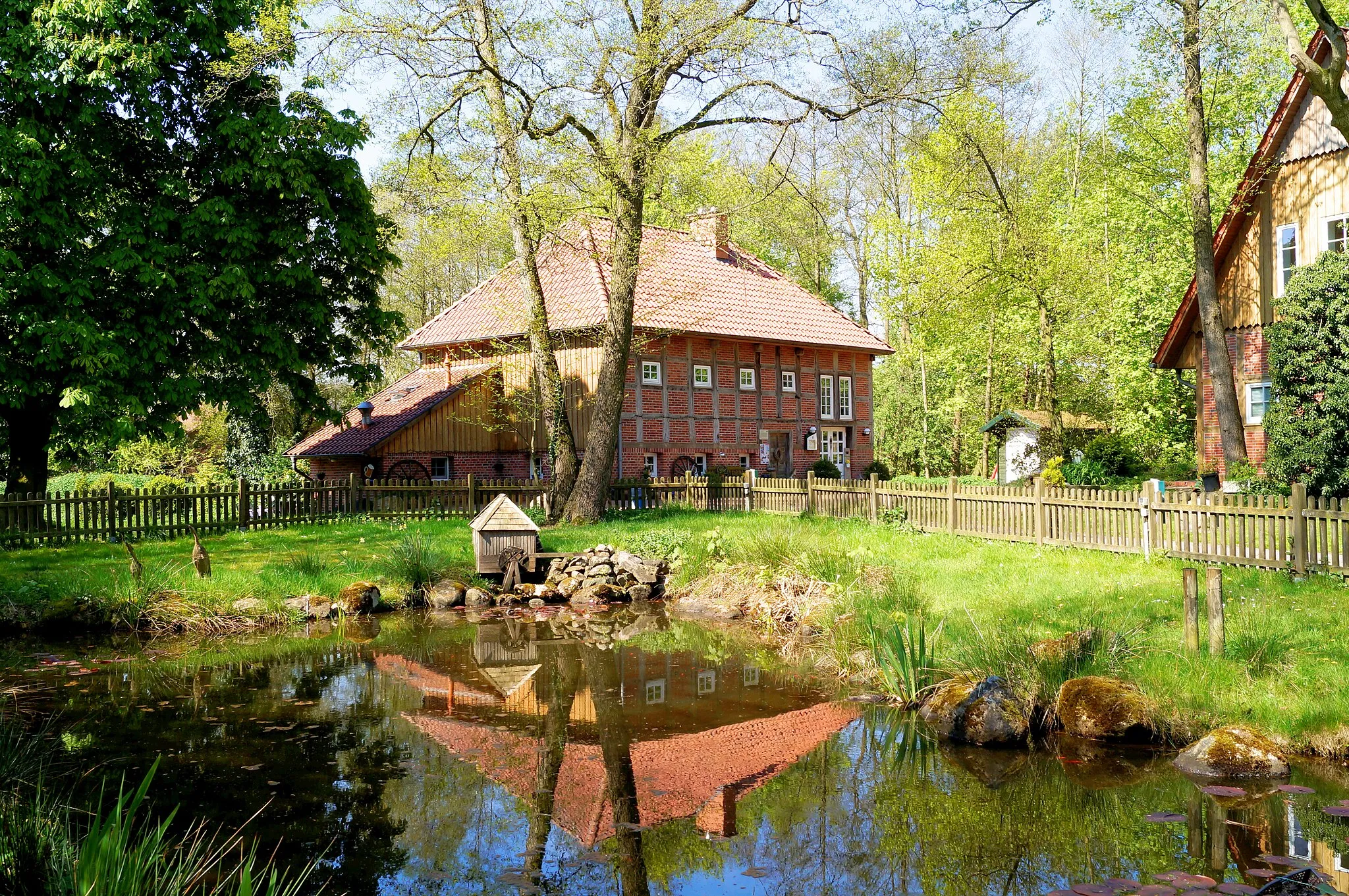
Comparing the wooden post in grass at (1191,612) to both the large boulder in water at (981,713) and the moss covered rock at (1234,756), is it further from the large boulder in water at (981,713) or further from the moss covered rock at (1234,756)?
the large boulder in water at (981,713)

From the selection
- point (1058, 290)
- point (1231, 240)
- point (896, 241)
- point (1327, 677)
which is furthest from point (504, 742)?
point (896, 241)

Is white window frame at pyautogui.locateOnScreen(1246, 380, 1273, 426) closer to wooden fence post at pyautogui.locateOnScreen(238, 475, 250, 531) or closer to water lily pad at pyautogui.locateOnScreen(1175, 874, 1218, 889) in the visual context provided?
water lily pad at pyautogui.locateOnScreen(1175, 874, 1218, 889)

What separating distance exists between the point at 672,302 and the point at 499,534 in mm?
10397

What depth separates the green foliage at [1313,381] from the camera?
48.1ft

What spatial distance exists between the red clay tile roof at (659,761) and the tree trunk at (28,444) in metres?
15.0

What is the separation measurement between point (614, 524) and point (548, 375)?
386 cm

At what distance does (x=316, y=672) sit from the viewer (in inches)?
427

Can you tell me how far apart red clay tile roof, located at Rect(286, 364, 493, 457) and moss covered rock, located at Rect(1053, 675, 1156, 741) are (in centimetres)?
2118

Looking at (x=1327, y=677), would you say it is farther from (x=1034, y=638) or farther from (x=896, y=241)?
(x=896, y=241)

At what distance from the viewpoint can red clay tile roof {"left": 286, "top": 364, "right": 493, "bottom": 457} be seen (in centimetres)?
2814

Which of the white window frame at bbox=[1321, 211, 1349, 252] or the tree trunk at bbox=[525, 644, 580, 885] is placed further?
the white window frame at bbox=[1321, 211, 1349, 252]

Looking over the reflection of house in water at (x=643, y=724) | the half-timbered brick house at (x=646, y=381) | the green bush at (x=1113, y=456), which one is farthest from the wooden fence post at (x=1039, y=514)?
the green bush at (x=1113, y=456)

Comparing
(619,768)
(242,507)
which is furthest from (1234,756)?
(242,507)

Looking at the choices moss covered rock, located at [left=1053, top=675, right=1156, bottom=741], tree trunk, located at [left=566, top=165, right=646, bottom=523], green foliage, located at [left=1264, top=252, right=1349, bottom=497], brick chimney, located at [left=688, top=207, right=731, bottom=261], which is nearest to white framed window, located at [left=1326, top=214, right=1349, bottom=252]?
green foliage, located at [left=1264, top=252, right=1349, bottom=497]
